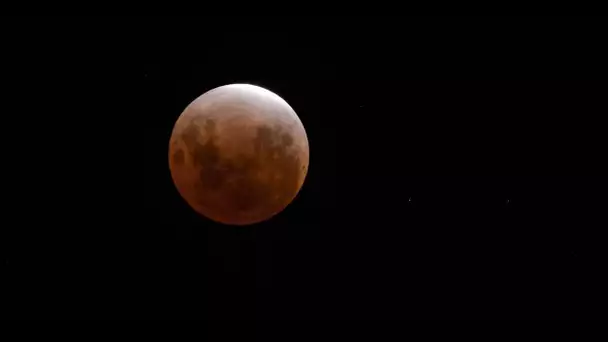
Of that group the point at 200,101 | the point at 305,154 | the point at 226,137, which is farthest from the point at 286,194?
the point at 200,101

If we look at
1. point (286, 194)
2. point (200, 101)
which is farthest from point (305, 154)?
point (200, 101)

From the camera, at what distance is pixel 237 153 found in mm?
2234

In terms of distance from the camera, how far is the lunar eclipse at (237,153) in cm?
224

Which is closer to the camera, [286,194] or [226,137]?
[226,137]

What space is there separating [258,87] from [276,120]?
198 mm

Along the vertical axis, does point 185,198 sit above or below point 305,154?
below

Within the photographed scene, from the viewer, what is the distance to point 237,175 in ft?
7.37

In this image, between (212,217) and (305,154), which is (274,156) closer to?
(305,154)

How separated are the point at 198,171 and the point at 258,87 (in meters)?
0.46

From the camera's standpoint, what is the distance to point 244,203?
2311 millimetres

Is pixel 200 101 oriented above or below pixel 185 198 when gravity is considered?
above

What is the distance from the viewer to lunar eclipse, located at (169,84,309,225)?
2.24 meters

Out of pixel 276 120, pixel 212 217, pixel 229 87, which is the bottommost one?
pixel 212 217

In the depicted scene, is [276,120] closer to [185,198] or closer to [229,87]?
[229,87]
